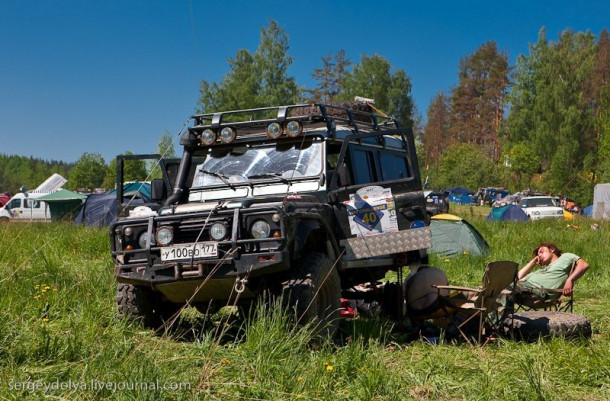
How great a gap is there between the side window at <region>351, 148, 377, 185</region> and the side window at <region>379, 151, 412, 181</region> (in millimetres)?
290

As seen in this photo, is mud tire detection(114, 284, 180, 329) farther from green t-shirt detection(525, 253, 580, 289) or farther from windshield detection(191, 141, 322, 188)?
green t-shirt detection(525, 253, 580, 289)

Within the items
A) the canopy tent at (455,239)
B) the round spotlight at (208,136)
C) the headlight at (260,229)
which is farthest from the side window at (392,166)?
the canopy tent at (455,239)

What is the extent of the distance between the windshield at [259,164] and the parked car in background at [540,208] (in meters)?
24.7

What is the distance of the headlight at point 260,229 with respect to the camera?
18.7 feet

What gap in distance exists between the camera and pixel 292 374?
4680 mm

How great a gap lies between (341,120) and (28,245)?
5.12 m

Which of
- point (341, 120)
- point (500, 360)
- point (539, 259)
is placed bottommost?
point (500, 360)

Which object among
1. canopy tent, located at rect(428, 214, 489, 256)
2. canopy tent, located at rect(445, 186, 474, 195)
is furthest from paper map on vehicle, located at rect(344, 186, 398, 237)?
canopy tent, located at rect(445, 186, 474, 195)

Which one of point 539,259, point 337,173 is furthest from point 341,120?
point 539,259

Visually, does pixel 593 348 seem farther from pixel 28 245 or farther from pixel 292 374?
pixel 28 245

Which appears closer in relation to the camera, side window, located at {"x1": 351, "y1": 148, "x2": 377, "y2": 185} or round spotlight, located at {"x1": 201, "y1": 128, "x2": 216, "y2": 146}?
side window, located at {"x1": 351, "y1": 148, "x2": 377, "y2": 185}

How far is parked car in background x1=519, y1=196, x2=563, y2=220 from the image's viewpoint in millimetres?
31680

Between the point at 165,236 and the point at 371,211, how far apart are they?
2.02 m

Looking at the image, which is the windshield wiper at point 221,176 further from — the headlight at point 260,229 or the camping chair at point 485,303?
the camping chair at point 485,303
